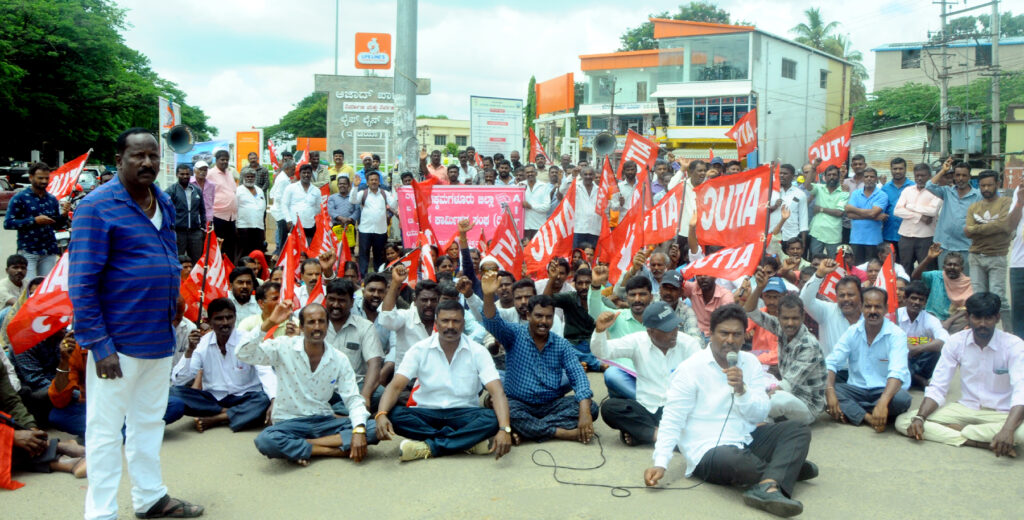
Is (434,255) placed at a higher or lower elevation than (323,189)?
lower

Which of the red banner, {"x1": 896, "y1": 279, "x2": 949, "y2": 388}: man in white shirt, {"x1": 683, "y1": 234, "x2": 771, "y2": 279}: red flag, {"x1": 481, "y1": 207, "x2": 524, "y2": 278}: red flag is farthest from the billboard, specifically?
{"x1": 683, "y1": 234, "x2": 771, "y2": 279}: red flag

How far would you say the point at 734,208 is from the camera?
279 inches

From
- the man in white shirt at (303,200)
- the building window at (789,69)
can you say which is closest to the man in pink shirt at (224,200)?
the man in white shirt at (303,200)

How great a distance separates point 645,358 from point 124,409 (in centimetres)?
348

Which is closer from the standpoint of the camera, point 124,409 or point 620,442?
point 124,409

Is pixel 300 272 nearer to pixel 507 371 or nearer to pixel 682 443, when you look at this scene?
pixel 507 371

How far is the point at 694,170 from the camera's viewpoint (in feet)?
36.7

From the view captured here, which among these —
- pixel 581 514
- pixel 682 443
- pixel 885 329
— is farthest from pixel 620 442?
pixel 885 329

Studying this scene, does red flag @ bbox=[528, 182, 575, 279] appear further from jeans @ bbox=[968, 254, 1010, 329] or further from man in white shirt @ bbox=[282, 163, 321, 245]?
man in white shirt @ bbox=[282, 163, 321, 245]

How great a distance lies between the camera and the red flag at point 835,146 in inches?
465

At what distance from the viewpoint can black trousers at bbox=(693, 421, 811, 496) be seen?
15.6ft

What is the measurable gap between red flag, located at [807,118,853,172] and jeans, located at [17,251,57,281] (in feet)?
33.5

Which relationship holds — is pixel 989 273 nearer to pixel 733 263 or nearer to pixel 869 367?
pixel 869 367

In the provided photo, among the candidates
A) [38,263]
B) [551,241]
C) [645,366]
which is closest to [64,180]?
[38,263]
